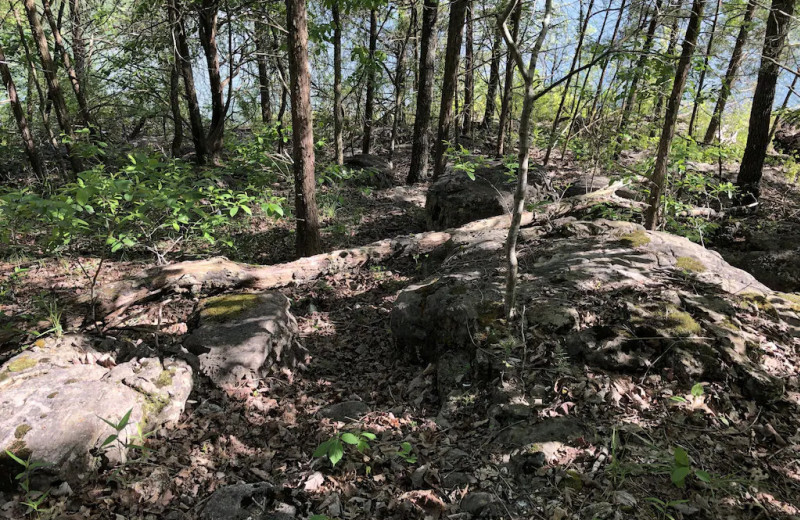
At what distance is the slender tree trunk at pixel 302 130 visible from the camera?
5.56 metres

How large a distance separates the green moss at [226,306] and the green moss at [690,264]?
14.9 feet

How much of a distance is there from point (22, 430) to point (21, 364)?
2.68 ft

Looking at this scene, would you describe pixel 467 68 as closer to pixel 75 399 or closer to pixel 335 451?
pixel 75 399

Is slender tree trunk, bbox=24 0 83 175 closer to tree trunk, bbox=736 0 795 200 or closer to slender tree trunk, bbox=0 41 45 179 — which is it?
slender tree trunk, bbox=0 41 45 179

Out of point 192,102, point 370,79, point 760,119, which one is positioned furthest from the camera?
point 370,79

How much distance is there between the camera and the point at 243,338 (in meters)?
4.07

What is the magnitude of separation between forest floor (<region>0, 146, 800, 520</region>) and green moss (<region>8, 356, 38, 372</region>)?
868 mm

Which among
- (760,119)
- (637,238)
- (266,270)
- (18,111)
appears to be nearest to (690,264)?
(637,238)

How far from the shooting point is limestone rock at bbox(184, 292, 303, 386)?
3.87 m

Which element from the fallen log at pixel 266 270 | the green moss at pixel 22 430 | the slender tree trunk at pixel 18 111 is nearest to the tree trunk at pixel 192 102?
the slender tree trunk at pixel 18 111

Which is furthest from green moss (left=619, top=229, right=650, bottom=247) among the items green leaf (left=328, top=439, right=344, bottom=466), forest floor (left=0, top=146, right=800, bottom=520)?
green leaf (left=328, top=439, right=344, bottom=466)

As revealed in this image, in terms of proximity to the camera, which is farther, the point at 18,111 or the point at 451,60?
the point at 451,60

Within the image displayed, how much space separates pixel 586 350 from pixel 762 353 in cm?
124

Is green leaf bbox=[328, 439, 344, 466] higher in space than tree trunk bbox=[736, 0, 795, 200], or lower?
lower
